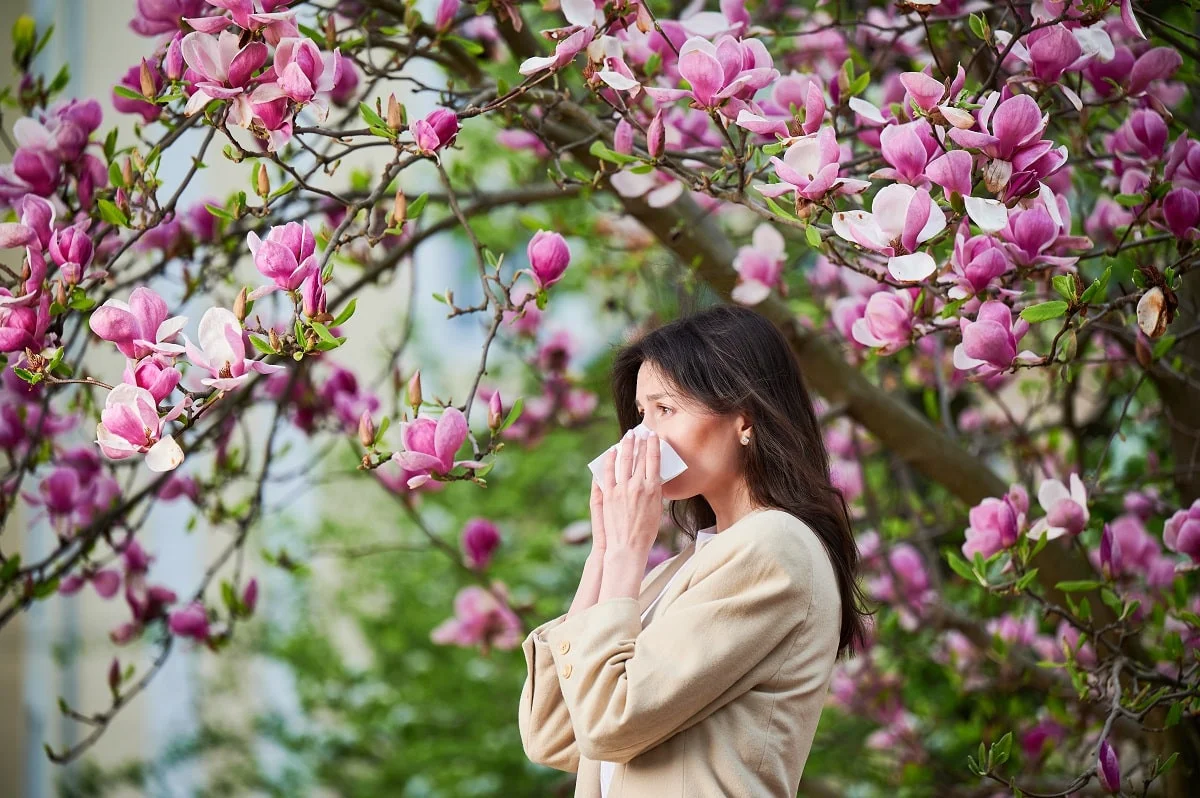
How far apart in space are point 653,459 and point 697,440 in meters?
0.08

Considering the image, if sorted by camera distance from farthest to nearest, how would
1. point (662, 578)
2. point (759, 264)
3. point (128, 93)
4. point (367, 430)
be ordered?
point (759, 264)
point (128, 93)
point (662, 578)
point (367, 430)

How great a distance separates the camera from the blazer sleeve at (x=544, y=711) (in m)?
1.37

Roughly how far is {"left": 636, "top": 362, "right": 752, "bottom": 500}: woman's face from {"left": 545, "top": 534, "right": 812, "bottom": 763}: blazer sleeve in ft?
0.34

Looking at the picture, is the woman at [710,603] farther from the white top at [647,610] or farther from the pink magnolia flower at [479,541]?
the pink magnolia flower at [479,541]

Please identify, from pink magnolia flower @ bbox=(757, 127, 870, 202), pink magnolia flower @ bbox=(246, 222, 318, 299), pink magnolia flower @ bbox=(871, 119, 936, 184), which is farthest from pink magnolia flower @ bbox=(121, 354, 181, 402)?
pink magnolia flower @ bbox=(871, 119, 936, 184)

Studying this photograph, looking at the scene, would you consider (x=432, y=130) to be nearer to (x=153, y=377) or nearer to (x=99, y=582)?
(x=153, y=377)

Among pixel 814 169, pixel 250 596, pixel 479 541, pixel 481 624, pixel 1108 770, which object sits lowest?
pixel 481 624

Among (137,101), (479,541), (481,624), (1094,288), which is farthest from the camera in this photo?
(481,624)

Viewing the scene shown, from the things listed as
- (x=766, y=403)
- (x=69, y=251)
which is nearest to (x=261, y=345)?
(x=69, y=251)

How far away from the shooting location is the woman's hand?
132 cm

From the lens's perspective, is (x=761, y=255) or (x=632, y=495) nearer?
(x=632, y=495)

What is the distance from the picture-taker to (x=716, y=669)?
1214mm

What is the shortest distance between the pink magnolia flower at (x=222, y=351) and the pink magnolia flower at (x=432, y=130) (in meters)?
0.31

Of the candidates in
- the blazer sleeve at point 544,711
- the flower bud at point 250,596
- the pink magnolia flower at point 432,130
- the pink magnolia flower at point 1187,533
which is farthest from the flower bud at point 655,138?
the flower bud at point 250,596
